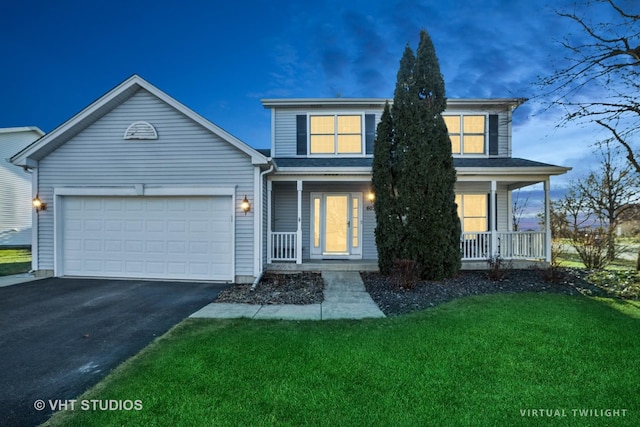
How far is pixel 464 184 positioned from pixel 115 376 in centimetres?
1112

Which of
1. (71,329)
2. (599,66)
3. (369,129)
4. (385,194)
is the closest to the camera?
(71,329)

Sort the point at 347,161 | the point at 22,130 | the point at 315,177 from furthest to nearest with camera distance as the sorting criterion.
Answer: the point at 22,130 < the point at 347,161 < the point at 315,177

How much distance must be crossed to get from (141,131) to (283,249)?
5.41 m

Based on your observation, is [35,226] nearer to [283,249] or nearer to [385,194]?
[283,249]

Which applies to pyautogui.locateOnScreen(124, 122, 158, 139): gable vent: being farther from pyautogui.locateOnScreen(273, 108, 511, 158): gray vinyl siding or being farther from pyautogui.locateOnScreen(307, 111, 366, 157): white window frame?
pyautogui.locateOnScreen(307, 111, 366, 157): white window frame

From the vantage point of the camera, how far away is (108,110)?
336 inches

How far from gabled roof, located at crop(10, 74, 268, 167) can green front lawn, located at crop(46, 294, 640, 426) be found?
483 centimetres

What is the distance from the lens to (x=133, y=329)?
4863 millimetres

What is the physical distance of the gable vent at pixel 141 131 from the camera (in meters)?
8.41

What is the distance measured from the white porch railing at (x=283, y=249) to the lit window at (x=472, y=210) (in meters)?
6.14

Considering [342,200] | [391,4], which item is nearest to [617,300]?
[342,200]

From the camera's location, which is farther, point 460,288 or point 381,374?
point 460,288

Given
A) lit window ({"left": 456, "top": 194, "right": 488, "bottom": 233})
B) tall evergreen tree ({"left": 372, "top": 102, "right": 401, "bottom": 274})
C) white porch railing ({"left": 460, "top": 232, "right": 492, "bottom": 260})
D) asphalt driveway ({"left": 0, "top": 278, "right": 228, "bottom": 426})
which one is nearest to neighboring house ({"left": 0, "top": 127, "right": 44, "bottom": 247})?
asphalt driveway ({"left": 0, "top": 278, "right": 228, "bottom": 426})

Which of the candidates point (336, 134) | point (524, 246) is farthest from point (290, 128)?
point (524, 246)
